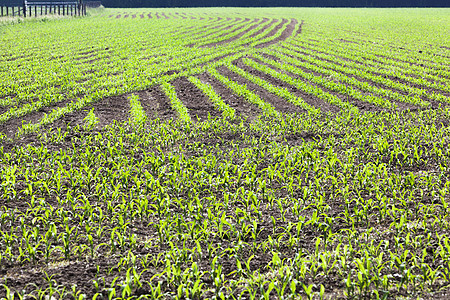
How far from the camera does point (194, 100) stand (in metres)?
11.5

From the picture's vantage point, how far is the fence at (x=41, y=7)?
3732cm

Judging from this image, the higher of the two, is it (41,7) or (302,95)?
(41,7)

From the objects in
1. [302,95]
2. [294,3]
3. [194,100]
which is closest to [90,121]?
[194,100]

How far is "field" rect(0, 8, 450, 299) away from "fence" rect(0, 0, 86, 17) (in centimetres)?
2816

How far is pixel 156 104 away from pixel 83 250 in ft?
22.1

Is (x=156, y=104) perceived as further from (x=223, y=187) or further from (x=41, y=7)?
(x=41, y=7)

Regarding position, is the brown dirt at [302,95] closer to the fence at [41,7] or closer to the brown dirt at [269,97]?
the brown dirt at [269,97]

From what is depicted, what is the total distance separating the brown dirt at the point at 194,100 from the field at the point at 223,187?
0.24ft

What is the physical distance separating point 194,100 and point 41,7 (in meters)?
36.6

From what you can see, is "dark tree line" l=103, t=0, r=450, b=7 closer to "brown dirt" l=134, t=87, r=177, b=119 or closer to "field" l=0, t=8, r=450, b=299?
"field" l=0, t=8, r=450, b=299

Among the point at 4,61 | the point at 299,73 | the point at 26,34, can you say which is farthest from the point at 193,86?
the point at 26,34

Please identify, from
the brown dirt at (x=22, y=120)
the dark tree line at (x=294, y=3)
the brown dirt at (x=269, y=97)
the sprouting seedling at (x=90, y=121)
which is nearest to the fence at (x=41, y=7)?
the brown dirt at (x=269, y=97)

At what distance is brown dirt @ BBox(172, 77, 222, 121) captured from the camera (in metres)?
10.2

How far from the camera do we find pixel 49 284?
4.07m
